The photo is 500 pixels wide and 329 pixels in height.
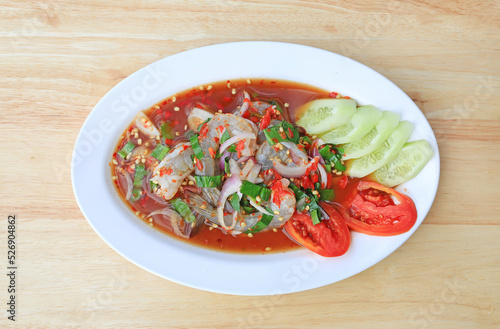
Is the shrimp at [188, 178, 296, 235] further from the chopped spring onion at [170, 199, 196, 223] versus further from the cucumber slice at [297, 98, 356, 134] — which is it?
the cucumber slice at [297, 98, 356, 134]

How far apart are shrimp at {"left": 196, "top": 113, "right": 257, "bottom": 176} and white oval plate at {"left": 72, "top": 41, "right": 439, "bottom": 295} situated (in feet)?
1.52

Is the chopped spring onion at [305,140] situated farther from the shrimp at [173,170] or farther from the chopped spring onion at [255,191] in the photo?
the shrimp at [173,170]

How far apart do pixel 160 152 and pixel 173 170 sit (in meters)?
0.26

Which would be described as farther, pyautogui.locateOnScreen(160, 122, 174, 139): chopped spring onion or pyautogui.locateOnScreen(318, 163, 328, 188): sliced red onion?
pyautogui.locateOnScreen(160, 122, 174, 139): chopped spring onion

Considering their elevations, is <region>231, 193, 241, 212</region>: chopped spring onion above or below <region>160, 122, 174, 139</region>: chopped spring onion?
below

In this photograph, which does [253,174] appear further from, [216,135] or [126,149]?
[126,149]

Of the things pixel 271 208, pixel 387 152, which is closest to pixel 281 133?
pixel 271 208

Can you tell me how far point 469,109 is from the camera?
11.5 ft

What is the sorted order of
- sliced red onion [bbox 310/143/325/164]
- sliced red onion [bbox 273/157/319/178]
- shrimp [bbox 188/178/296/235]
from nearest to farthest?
shrimp [bbox 188/178/296/235]
sliced red onion [bbox 273/157/319/178]
sliced red onion [bbox 310/143/325/164]

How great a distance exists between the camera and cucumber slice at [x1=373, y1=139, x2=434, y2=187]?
10.1 feet

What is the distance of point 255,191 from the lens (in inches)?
120

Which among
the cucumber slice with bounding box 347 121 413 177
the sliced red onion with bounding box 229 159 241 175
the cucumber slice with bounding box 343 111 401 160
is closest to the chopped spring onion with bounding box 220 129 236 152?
the sliced red onion with bounding box 229 159 241 175

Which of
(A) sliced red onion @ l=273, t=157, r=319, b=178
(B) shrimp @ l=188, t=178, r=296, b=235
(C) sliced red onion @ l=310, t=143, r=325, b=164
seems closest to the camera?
(B) shrimp @ l=188, t=178, r=296, b=235

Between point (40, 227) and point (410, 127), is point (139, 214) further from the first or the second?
point (410, 127)
